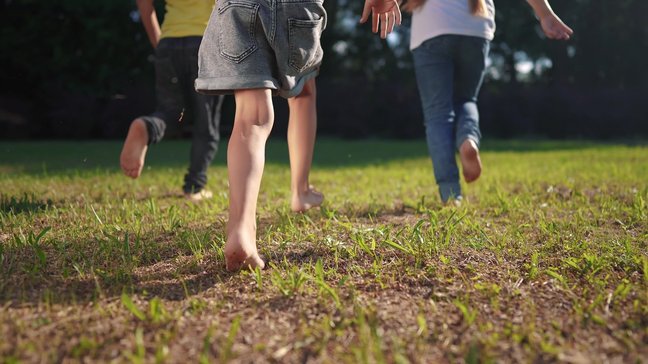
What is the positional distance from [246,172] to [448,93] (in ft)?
6.60

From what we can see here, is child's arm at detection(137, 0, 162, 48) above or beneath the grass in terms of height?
above

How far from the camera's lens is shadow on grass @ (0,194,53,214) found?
9.78 feet

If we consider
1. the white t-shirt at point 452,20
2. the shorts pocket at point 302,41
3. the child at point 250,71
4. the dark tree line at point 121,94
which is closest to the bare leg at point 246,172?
the child at point 250,71

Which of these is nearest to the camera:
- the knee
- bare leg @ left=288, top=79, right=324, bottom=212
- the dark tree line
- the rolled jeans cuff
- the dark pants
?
the knee

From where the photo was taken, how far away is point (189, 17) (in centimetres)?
365

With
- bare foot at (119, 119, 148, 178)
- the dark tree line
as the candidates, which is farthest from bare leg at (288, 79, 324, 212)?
the dark tree line

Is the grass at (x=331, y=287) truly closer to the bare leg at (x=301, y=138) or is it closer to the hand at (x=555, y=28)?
the bare leg at (x=301, y=138)

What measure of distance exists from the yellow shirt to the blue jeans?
4.67ft

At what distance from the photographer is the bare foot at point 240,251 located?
1764 mm

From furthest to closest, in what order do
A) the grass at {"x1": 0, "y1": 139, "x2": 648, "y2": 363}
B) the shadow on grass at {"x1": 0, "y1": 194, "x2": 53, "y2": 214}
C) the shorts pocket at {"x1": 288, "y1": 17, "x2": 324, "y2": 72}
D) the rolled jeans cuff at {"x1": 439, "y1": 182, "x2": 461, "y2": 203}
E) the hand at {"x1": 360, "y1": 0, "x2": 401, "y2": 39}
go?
1. the rolled jeans cuff at {"x1": 439, "y1": 182, "x2": 461, "y2": 203}
2. the shadow on grass at {"x1": 0, "y1": 194, "x2": 53, "y2": 214}
3. the hand at {"x1": 360, "y1": 0, "x2": 401, "y2": 39}
4. the shorts pocket at {"x1": 288, "y1": 17, "x2": 324, "y2": 72}
5. the grass at {"x1": 0, "y1": 139, "x2": 648, "y2": 363}

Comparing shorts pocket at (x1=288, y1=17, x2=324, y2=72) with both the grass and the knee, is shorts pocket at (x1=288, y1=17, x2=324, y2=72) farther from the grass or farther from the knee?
the grass

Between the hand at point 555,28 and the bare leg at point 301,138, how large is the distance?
4.13ft

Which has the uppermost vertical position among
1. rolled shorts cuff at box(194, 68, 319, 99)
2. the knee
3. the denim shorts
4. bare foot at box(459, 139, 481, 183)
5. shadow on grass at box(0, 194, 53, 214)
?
the denim shorts

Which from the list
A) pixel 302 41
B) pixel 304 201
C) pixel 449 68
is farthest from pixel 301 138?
pixel 449 68
